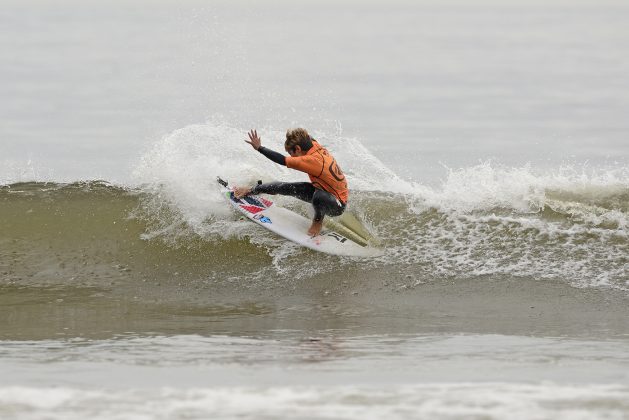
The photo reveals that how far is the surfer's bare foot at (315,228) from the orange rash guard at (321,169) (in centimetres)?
37

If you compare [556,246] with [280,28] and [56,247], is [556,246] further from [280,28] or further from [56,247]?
[280,28]

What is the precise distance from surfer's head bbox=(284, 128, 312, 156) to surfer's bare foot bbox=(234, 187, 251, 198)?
954 mm

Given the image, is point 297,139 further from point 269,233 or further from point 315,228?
point 269,233

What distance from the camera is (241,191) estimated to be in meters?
12.3

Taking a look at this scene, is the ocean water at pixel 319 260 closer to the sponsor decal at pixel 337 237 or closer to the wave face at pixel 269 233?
the wave face at pixel 269 233

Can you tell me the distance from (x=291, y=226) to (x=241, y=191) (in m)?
0.68

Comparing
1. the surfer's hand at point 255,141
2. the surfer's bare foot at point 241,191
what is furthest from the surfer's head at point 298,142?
the surfer's bare foot at point 241,191

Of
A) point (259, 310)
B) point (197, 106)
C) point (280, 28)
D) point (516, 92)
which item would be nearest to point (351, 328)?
point (259, 310)

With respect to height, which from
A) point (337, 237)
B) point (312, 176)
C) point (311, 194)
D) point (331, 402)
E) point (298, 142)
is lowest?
point (331, 402)

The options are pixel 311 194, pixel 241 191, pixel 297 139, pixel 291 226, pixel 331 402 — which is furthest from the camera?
pixel 241 191

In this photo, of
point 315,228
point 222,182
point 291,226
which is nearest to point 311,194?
point 315,228

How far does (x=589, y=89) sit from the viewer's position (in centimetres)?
2645

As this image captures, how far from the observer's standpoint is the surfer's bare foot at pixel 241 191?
40.1 ft

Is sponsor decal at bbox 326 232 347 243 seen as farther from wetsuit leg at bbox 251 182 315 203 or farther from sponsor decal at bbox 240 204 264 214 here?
sponsor decal at bbox 240 204 264 214
